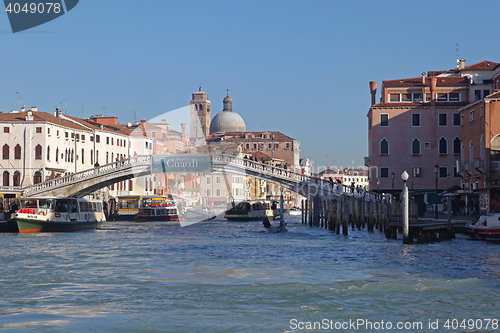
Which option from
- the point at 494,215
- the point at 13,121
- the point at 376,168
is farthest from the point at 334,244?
the point at 13,121

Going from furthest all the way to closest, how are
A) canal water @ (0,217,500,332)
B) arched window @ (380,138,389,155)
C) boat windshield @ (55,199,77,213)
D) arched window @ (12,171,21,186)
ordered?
arched window @ (12,171,21,186)
arched window @ (380,138,389,155)
boat windshield @ (55,199,77,213)
canal water @ (0,217,500,332)

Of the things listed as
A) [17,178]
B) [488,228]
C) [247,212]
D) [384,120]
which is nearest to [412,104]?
[384,120]

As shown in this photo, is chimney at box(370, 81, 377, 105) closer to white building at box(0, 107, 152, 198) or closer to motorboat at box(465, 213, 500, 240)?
white building at box(0, 107, 152, 198)

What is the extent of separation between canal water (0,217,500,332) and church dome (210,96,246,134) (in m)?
79.5

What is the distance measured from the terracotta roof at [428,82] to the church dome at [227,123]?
6101 cm

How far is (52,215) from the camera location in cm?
2447

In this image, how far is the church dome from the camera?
315ft

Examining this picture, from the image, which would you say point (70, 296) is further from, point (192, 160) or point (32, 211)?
point (192, 160)

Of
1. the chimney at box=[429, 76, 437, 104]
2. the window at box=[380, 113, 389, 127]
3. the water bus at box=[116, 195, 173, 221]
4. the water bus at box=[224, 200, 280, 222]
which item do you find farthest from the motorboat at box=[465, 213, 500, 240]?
the water bus at box=[116, 195, 173, 221]

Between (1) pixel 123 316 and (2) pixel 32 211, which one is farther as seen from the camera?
(2) pixel 32 211

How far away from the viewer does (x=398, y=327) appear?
296 inches

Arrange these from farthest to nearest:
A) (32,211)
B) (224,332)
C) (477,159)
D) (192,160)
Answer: (192,160) → (477,159) → (32,211) → (224,332)

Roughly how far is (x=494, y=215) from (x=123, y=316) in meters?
13.2

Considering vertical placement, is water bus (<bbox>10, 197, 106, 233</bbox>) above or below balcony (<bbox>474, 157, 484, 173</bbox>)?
below
